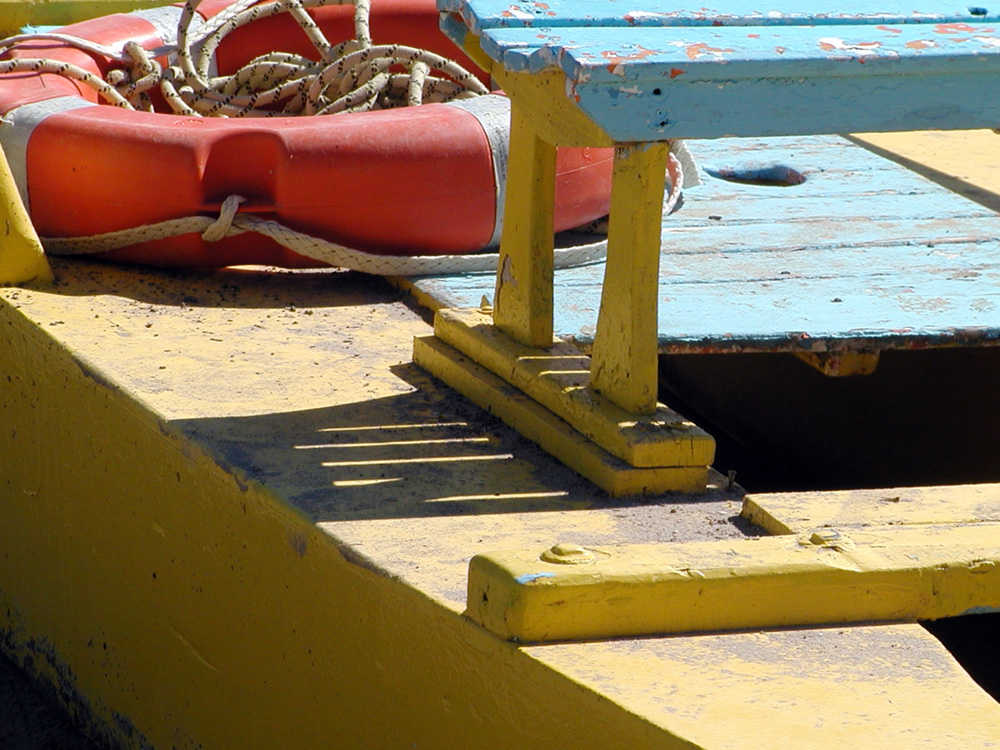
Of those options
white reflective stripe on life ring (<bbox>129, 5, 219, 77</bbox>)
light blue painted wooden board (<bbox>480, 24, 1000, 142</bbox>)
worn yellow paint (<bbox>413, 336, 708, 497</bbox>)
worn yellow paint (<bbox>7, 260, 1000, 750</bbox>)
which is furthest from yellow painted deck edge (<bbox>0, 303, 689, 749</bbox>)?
white reflective stripe on life ring (<bbox>129, 5, 219, 77</bbox>)

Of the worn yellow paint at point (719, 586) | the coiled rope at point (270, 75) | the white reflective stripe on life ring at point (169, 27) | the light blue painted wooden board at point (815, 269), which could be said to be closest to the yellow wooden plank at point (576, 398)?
the light blue painted wooden board at point (815, 269)

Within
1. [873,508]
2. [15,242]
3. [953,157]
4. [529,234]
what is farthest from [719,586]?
[953,157]

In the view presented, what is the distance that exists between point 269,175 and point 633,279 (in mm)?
872

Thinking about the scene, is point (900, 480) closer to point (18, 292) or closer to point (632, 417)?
point (632, 417)

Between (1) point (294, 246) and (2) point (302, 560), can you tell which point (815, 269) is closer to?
(1) point (294, 246)

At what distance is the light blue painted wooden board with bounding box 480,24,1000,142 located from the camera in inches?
57.3

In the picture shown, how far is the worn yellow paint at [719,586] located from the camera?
4.06 feet

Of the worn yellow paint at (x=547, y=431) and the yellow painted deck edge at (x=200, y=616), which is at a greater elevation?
the worn yellow paint at (x=547, y=431)

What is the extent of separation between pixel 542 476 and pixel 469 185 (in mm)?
785

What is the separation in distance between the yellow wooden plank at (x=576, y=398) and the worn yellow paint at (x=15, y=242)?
701 millimetres

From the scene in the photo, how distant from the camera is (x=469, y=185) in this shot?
228 cm

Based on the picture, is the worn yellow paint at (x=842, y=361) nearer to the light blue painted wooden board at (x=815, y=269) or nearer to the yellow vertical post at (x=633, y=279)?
the light blue painted wooden board at (x=815, y=269)

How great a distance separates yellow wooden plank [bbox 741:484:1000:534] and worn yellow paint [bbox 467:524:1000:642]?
116mm

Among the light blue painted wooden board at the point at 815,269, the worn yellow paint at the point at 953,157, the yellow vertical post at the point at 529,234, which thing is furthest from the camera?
the worn yellow paint at the point at 953,157
